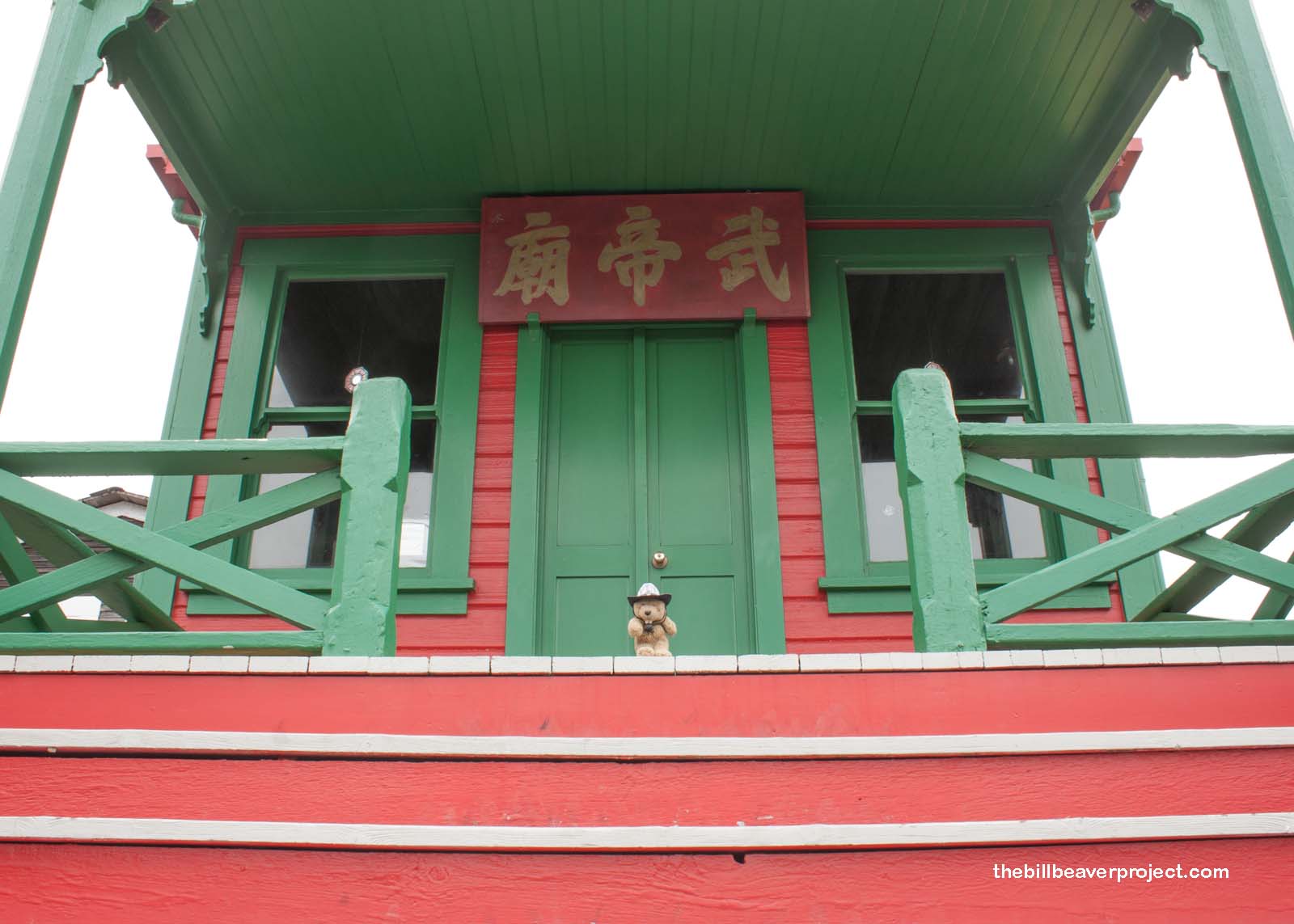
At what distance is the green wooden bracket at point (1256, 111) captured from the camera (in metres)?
3.18

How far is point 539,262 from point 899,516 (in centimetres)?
208

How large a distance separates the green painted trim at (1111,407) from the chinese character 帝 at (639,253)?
78.3 inches

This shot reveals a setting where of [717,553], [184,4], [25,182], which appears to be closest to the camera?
[25,182]

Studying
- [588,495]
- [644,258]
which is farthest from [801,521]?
[644,258]

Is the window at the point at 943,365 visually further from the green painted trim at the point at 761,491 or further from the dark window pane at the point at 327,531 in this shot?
the dark window pane at the point at 327,531

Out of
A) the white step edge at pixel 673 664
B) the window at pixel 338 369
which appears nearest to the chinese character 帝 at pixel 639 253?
the window at pixel 338 369

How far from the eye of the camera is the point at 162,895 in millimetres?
2109

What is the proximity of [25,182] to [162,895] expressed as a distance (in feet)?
7.37

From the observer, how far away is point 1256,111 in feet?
10.9

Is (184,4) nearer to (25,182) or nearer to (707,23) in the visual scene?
(25,182)

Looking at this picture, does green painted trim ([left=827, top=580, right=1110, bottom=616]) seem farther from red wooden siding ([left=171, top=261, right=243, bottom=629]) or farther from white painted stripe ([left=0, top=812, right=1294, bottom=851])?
red wooden siding ([left=171, top=261, right=243, bottom=629])

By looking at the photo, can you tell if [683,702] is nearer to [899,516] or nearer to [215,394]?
[899,516]

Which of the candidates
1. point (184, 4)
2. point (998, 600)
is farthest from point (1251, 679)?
point (184, 4)

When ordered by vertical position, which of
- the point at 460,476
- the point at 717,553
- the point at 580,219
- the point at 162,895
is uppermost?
the point at 580,219
